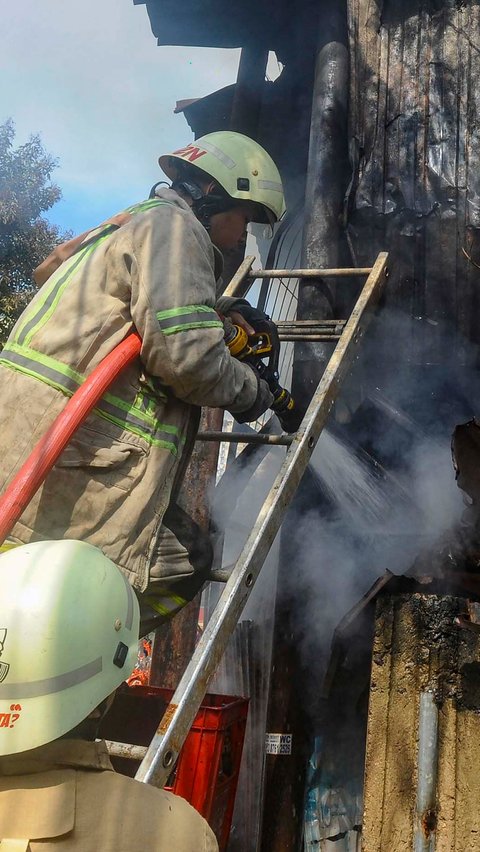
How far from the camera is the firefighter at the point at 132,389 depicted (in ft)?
7.45

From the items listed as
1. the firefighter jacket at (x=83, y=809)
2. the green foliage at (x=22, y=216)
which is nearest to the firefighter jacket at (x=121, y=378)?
the firefighter jacket at (x=83, y=809)

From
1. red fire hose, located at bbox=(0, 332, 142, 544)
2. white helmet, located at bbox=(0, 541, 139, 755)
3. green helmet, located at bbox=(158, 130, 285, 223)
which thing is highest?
green helmet, located at bbox=(158, 130, 285, 223)

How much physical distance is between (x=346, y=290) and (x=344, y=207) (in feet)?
1.81

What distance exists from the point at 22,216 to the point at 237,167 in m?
10.8

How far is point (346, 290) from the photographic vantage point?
457 centimetres

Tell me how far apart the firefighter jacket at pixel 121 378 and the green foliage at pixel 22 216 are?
9535mm

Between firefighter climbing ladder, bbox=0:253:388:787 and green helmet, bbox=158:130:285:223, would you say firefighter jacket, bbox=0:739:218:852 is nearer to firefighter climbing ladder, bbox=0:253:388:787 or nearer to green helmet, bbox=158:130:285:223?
firefighter climbing ladder, bbox=0:253:388:787

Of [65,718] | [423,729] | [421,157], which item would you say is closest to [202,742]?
[423,729]

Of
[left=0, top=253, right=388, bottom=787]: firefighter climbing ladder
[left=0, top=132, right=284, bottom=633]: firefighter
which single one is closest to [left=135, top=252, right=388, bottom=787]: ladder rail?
[left=0, top=253, right=388, bottom=787]: firefighter climbing ladder

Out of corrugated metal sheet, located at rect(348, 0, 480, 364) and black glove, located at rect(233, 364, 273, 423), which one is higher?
corrugated metal sheet, located at rect(348, 0, 480, 364)

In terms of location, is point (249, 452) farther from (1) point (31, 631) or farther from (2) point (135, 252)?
(1) point (31, 631)

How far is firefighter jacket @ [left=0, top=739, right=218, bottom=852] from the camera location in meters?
A: 1.33

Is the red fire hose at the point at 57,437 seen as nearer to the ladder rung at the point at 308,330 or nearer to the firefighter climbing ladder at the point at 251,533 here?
the firefighter climbing ladder at the point at 251,533

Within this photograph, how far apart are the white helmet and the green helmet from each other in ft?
5.82
